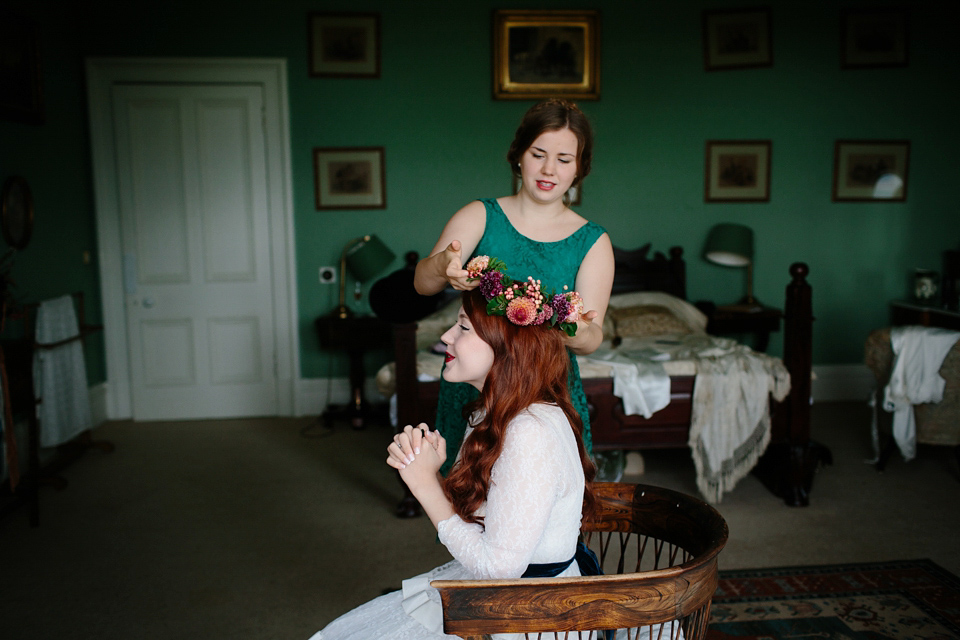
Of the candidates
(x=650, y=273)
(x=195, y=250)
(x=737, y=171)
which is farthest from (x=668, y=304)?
(x=195, y=250)

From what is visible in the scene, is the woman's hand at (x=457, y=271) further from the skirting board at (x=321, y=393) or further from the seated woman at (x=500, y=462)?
the skirting board at (x=321, y=393)

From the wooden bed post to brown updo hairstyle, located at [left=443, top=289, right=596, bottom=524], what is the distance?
8.00ft

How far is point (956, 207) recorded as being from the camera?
5.31 meters

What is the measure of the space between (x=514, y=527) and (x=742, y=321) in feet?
13.5

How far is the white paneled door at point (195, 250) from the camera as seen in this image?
4.88 metres

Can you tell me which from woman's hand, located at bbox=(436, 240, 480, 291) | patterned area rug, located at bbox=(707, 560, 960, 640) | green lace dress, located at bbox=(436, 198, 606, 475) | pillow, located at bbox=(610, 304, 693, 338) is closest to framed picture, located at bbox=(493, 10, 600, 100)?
pillow, located at bbox=(610, 304, 693, 338)

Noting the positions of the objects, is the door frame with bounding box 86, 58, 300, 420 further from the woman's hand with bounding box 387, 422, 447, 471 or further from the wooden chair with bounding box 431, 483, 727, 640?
the wooden chair with bounding box 431, 483, 727, 640

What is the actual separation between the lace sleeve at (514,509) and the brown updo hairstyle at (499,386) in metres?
0.06

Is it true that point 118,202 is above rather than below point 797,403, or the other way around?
above

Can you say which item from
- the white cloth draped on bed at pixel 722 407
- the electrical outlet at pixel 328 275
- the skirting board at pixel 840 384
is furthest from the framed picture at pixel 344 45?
the skirting board at pixel 840 384

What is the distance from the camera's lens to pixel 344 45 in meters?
4.93

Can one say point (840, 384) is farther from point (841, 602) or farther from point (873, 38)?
point (841, 602)

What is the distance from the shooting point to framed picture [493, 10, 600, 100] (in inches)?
195

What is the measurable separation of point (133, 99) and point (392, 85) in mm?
1768
